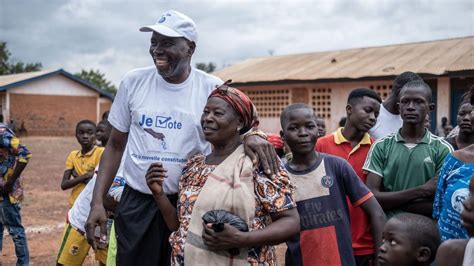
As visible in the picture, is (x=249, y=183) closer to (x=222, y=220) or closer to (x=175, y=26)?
(x=222, y=220)

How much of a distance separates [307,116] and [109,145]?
1.19m

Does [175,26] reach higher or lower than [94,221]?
higher

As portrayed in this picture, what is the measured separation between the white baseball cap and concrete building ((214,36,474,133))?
38.6 feet

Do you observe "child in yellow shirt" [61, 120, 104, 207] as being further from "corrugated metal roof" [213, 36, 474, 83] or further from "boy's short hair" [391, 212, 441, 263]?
"corrugated metal roof" [213, 36, 474, 83]

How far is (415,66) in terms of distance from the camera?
1451 centimetres

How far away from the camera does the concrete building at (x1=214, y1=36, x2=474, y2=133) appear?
13.7m

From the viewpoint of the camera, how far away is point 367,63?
16.8 meters

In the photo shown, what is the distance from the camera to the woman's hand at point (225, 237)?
6.93 ft

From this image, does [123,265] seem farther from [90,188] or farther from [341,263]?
[90,188]

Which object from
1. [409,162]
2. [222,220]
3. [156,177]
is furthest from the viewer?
[409,162]

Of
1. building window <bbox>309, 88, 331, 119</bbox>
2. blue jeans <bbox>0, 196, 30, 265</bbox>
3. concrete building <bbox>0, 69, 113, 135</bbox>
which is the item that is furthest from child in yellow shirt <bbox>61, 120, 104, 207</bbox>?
concrete building <bbox>0, 69, 113, 135</bbox>

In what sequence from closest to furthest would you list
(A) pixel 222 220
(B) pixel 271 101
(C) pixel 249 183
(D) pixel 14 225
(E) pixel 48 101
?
(A) pixel 222 220, (C) pixel 249 183, (D) pixel 14 225, (B) pixel 271 101, (E) pixel 48 101

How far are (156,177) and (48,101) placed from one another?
997 inches

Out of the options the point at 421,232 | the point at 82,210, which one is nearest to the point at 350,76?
the point at 82,210
